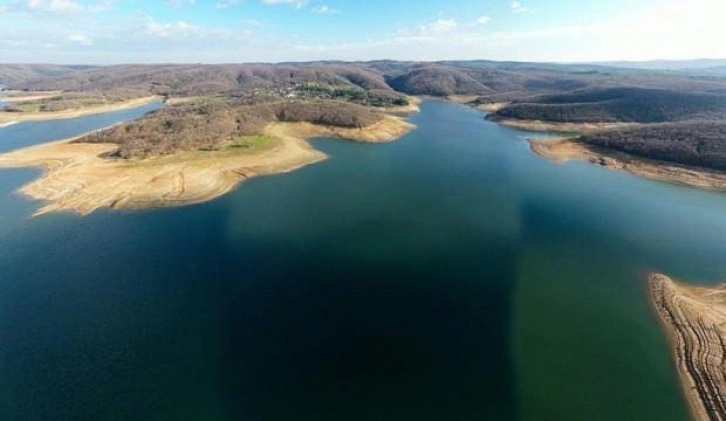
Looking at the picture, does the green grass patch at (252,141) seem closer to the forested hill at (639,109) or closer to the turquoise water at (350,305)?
the turquoise water at (350,305)

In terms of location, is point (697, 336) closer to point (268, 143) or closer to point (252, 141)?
point (268, 143)

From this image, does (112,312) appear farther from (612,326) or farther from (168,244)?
(612,326)

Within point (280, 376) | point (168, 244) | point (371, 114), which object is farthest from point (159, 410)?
point (371, 114)

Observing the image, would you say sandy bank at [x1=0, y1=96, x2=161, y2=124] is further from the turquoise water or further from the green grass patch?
the turquoise water

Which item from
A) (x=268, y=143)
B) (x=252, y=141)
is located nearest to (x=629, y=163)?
(x=268, y=143)

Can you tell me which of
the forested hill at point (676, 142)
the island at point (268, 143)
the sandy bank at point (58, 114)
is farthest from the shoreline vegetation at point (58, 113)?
the forested hill at point (676, 142)

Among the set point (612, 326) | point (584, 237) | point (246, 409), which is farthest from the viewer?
point (584, 237)
